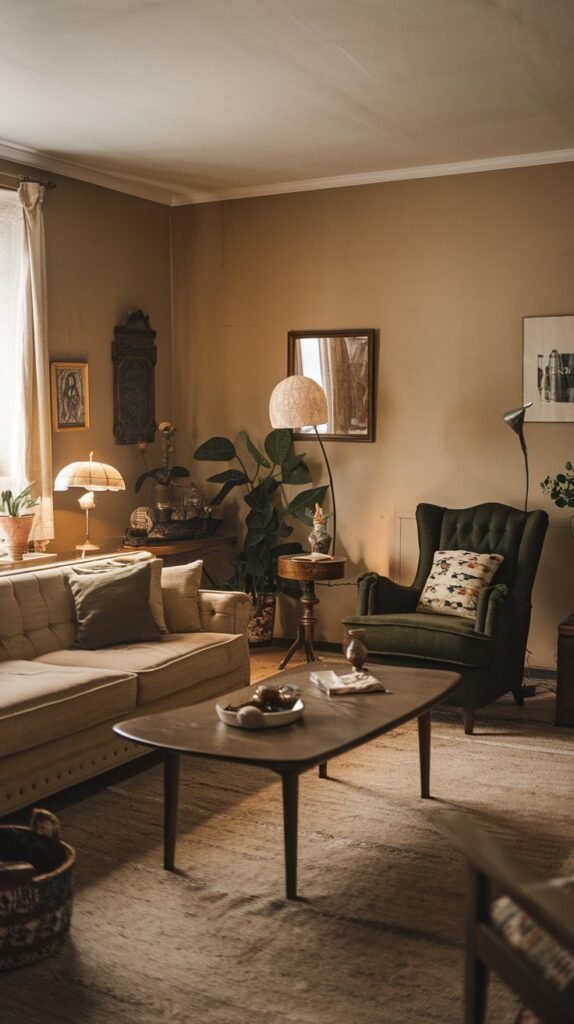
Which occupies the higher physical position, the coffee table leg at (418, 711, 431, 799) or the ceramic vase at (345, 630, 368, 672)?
the ceramic vase at (345, 630, 368, 672)

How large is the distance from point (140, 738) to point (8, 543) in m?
2.38

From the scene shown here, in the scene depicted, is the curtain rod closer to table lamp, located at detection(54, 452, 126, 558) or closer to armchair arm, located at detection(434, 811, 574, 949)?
table lamp, located at detection(54, 452, 126, 558)

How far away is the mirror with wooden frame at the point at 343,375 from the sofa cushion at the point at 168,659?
6.36 feet

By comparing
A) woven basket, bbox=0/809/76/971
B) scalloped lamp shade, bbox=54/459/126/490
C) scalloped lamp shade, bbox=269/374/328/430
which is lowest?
woven basket, bbox=0/809/76/971

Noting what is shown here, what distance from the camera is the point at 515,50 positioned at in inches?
162

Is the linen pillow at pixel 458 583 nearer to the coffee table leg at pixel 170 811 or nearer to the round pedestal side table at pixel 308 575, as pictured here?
the round pedestal side table at pixel 308 575

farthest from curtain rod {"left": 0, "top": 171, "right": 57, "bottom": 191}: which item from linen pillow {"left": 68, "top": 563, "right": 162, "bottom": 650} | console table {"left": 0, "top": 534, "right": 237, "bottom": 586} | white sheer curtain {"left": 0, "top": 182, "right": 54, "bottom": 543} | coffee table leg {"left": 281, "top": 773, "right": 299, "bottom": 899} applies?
coffee table leg {"left": 281, "top": 773, "right": 299, "bottom": 899}

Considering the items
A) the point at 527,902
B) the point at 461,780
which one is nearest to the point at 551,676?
the point at 461,780

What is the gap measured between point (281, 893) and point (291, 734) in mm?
473

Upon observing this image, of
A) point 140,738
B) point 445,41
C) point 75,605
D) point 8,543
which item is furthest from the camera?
point 8,543

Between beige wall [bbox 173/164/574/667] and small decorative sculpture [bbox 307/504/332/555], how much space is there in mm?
497

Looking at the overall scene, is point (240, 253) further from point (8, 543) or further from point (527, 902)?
point (527, 902)

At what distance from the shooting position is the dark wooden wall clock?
658 centimetres

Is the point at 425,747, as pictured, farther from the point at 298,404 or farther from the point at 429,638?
the point at 298,404
